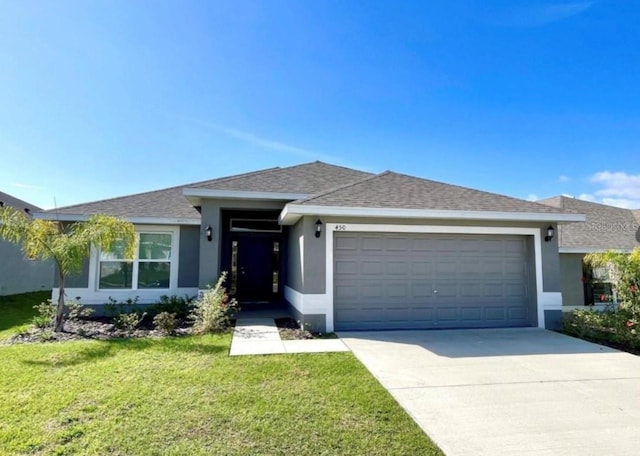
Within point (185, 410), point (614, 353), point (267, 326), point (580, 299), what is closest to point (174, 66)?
point (267, 326)

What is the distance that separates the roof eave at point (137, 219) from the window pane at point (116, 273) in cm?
143

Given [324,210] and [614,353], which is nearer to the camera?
[614,353]

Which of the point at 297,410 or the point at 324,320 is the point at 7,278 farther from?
the point at 297,410

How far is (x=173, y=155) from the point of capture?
51.8ft

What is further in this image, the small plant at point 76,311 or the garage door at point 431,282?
the small plant at point 76,311

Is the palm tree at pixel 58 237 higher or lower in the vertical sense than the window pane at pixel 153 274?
higher

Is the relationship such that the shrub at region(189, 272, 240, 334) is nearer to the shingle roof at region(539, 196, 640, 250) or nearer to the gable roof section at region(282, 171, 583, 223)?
the gable roof section at region(282, 171, 583, 223)

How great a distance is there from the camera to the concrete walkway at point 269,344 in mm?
6480

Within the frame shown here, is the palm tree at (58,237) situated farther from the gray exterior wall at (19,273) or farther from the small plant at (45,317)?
the gray exterior wall at (19,273)

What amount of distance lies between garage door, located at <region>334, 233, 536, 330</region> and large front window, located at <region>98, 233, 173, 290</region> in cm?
592

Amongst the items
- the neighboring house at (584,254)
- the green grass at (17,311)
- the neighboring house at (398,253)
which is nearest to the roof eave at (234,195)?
the neighboring house at (398,253)

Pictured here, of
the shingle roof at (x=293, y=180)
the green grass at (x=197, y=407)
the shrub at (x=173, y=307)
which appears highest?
the shingle roof at (x=293, y=180)

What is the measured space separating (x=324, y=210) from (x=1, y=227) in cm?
724

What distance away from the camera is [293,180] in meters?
11.0
